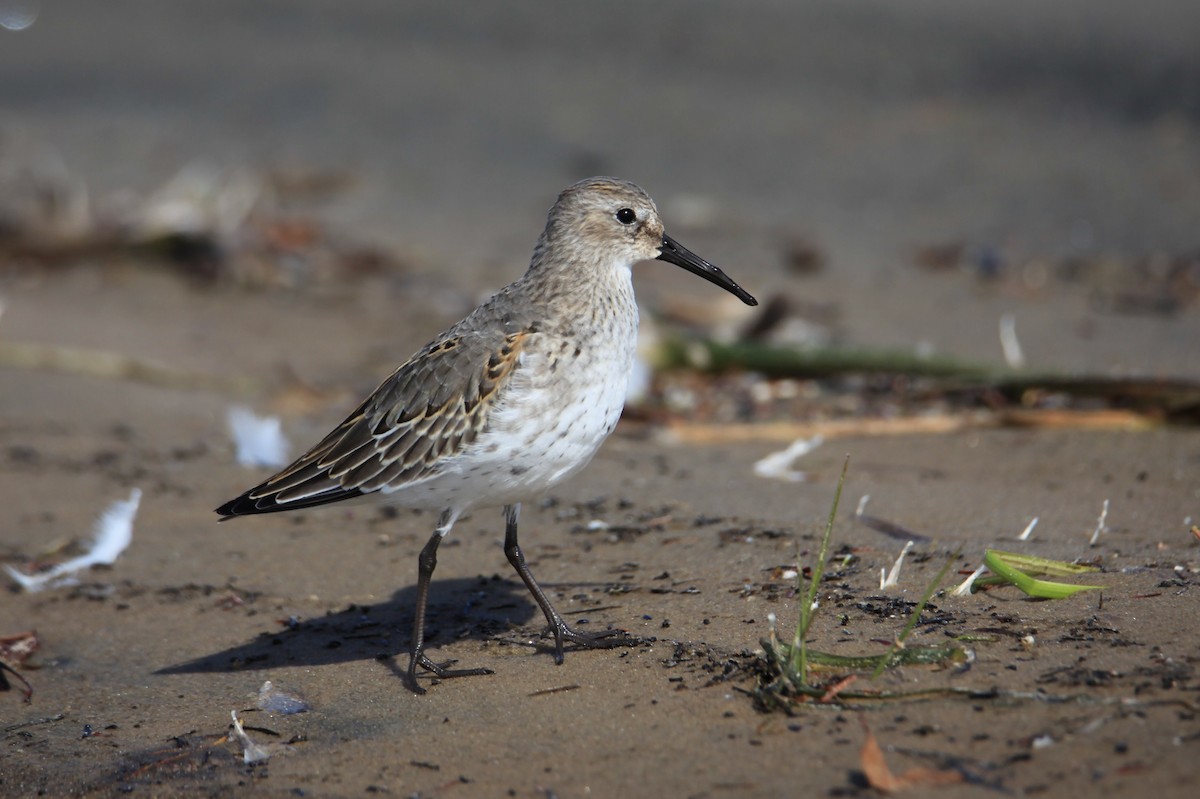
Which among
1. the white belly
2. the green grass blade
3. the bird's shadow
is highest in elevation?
the white belly

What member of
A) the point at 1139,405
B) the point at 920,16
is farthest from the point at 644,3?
the point at 1139,405

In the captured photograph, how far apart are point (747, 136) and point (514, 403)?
305 inches

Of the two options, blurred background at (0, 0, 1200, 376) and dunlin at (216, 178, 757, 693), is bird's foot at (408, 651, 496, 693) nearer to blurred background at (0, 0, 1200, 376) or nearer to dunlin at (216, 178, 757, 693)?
dunlin at (216, 178, 757, 693)

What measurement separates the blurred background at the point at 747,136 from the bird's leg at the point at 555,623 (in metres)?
3.68

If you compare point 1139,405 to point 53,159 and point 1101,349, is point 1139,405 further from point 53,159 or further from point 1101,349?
point 53,159

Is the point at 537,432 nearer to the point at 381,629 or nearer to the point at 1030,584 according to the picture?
the point at 381,629

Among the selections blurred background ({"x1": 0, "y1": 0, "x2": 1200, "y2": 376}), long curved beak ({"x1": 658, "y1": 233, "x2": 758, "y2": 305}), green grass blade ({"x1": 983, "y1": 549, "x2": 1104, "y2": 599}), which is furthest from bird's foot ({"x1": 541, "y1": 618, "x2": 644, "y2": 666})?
blurred background ({"x1": 0, "y1": 0, "x2": 1200, "y2": 376})

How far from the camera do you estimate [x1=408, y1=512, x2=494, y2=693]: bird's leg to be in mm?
4430

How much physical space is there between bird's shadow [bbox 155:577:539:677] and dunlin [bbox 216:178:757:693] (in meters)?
0.22

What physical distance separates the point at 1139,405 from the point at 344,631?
3666 mm

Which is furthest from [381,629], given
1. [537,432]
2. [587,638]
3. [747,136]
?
[747,136]

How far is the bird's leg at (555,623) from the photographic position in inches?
172

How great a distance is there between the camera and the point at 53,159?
12.1 meters

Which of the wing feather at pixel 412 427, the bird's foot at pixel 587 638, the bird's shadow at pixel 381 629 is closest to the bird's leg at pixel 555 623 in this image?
the bird's foot at pixel 587 638
